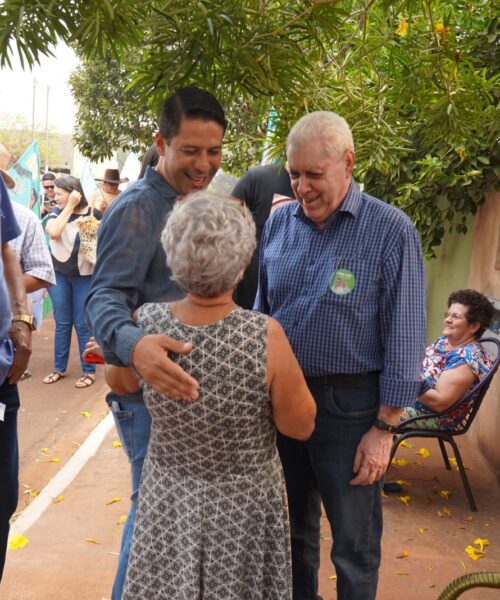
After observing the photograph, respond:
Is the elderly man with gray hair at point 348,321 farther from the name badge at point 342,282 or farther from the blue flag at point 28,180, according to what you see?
the blue flag at point 28,180

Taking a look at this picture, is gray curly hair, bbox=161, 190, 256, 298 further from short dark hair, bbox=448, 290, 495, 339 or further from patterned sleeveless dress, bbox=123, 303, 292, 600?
short dark hair, bbox=448, 290, 495, 339

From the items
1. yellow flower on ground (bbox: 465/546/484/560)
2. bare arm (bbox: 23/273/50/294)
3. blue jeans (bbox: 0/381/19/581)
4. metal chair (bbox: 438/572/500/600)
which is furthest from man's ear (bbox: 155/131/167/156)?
yellow flower on ground (bbox: 465/546/484/560)

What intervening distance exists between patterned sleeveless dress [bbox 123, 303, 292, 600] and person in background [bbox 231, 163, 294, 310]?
6.09 feet

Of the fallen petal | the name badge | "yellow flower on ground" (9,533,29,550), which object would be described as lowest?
the fallen petal

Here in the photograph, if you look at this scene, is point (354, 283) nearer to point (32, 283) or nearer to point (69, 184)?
point (32, 283)

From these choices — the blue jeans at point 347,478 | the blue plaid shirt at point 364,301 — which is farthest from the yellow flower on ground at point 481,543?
the blue plaid shirt at point 364,301

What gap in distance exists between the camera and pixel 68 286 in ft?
28.8

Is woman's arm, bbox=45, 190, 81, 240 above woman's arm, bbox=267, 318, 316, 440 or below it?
below

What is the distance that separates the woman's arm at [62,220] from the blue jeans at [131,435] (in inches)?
248

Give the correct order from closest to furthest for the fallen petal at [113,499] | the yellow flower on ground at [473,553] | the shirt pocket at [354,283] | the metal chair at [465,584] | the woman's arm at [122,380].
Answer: the metal chair at [465,584]
the woman's arm at [122,380]
the shirt pocket at [354,283]
the yellow flower on ground at [473,553]
the fallen petal at [113,499]

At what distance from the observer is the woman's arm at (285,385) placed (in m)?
2.28

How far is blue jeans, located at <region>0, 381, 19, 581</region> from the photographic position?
3.05 metres

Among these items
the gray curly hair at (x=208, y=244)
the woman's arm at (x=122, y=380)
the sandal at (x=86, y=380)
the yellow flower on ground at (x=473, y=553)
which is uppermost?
the gray curly hair at (x=208, y=244)

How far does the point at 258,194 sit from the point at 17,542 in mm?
2377
